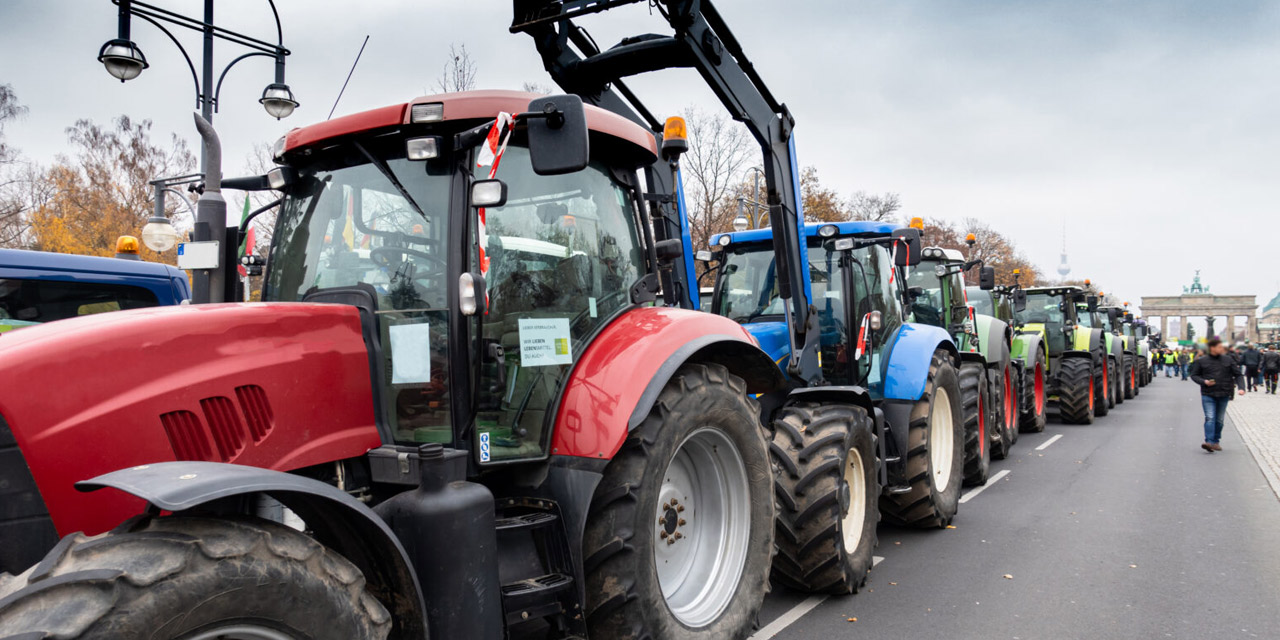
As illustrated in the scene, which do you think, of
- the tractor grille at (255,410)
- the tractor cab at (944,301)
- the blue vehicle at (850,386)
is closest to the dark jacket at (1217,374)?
the tractor cab at (944,301)

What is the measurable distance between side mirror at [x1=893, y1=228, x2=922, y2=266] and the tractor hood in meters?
5.24

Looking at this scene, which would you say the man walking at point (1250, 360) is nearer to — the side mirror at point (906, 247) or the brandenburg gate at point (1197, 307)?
the side mirror at point (906, 247)

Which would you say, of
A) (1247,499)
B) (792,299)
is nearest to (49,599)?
(792,299)

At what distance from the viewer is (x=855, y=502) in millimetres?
5359

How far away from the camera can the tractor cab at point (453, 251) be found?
304cm

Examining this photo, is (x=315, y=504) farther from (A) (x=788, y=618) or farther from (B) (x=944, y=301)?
(B) (x=944, y=301)

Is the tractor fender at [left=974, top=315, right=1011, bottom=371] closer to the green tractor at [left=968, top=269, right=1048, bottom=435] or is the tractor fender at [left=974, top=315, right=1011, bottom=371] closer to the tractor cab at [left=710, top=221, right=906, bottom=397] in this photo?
the green tractor at [left=968, top=269, right=1048, bottom=435]

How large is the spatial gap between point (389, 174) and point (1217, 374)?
12.9m

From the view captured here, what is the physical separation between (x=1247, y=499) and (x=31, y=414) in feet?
33.4

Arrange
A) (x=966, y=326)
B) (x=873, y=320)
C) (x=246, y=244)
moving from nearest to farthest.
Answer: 1. (x=246, y=244)
2. (x=873, y=320)
3. (x=966, y=326)

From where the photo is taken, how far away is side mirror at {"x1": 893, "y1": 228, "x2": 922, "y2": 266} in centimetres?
706

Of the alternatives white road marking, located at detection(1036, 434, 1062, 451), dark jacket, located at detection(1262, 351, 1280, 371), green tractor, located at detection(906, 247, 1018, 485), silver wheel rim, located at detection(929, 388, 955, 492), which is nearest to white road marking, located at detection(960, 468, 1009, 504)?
green tractor, located at detection(906, 247, 1018, 485)

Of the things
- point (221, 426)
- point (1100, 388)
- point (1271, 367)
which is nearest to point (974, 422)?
point (221, 426)

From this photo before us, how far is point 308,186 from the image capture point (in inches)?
134
